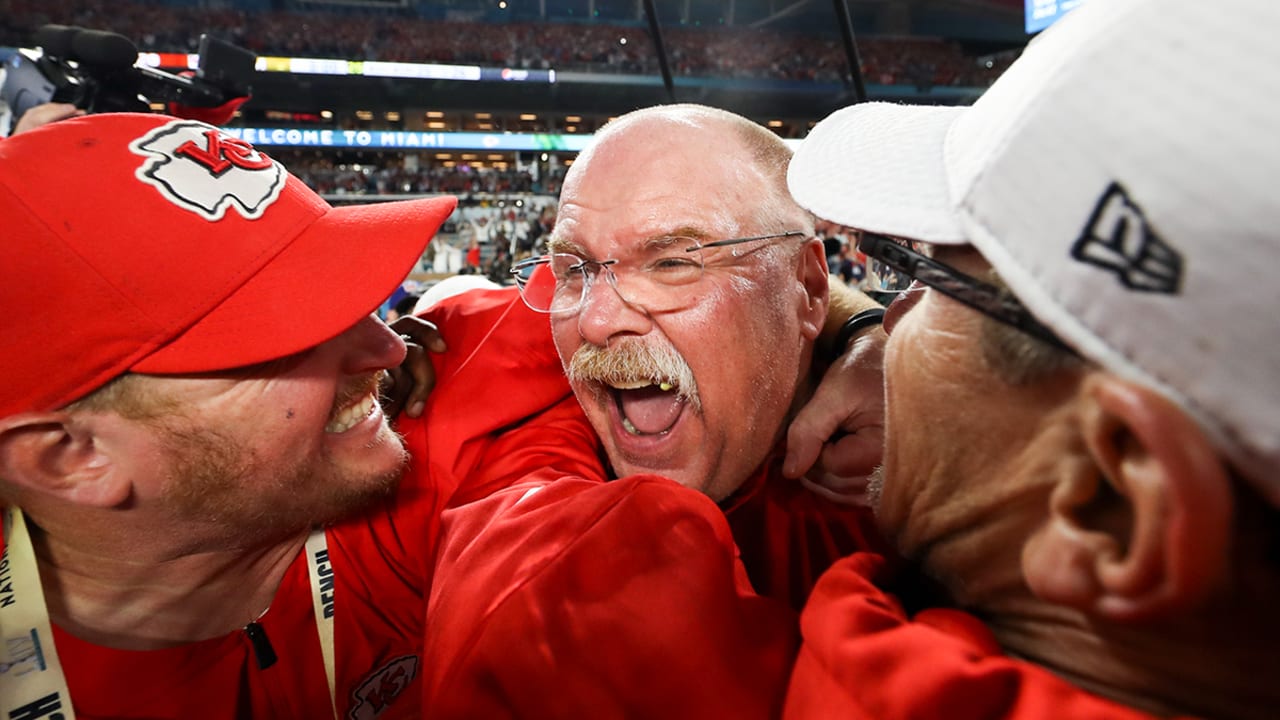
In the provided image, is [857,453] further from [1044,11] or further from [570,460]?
[1044,11]

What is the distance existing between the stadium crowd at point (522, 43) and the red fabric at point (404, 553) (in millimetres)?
20162

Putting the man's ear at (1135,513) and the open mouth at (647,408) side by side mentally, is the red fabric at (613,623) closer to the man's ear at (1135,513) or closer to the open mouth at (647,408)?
the man's ear at (1135,513)

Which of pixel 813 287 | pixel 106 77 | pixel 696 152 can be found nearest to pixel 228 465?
pixel 696 152

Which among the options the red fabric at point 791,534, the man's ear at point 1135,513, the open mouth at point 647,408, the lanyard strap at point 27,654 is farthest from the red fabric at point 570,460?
the man's ear at point 1135,513

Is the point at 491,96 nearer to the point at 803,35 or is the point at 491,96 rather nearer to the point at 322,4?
the point at 322,4

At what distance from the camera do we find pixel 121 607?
1474 millimetres

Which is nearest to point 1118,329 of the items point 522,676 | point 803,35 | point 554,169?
point 522,676

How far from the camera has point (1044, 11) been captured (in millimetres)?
6297

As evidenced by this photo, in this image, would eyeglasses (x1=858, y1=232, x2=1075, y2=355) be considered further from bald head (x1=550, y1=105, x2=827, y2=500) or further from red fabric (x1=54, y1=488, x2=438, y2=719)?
red fabric (x1=54, y1=488, x2=438, y2=719)

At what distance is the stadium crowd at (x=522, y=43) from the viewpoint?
20484 mm

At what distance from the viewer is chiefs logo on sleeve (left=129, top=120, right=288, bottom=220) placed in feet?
4.25

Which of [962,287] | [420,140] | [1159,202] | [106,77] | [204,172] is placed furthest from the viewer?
[420,140]

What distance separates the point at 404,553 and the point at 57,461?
A: 0.71 meters

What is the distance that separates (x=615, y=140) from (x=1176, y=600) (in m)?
1.46
